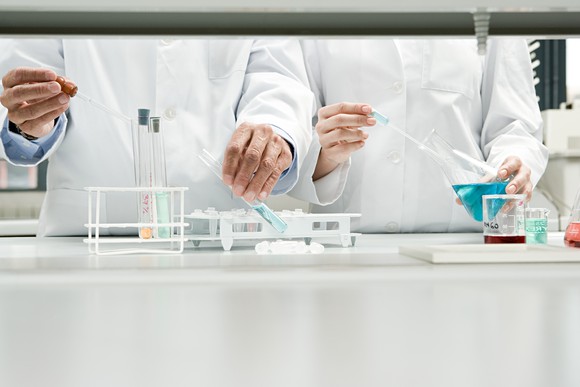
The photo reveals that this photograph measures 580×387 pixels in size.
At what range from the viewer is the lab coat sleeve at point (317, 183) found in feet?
4.54

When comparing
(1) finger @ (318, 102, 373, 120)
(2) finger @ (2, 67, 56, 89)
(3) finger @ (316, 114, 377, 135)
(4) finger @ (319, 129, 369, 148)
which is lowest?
(4) finger @ (319, 129, 369, 148)

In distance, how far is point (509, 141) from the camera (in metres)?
1.56

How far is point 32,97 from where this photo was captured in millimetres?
901

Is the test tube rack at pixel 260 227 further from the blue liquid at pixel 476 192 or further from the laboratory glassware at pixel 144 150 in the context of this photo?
the blue liquid at pixel 476 192

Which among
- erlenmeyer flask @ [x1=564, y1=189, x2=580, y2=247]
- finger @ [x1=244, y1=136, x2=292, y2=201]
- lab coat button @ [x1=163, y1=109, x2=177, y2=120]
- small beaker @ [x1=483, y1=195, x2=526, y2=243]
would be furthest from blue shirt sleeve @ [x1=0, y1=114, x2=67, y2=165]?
erlenmeyer flask @ [x1=564, y1=189, x2=580, y2=247]

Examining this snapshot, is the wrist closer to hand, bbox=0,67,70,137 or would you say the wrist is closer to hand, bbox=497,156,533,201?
hand, bbox=0,67,70,137

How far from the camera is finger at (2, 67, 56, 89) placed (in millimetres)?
828

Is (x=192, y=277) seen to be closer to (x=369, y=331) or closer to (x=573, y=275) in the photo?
(x=369, y=331)

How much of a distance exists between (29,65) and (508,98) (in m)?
1.19

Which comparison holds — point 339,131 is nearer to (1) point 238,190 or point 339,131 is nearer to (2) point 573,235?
(1) point 238,190

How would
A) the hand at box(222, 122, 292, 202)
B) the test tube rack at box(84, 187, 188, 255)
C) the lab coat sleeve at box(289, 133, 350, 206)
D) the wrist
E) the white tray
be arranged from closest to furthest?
the white tray < the test tube rack at box(84, 187, 188, 255) < the hand at box(222, 122, 292, 202) < the wrist < the lab coat sleeve at box(289, 133, 350, 206)

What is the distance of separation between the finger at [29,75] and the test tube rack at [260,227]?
0.27m

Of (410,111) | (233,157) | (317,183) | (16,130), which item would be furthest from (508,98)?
(16,130)

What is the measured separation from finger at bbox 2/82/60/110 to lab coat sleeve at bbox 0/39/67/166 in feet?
0.84
